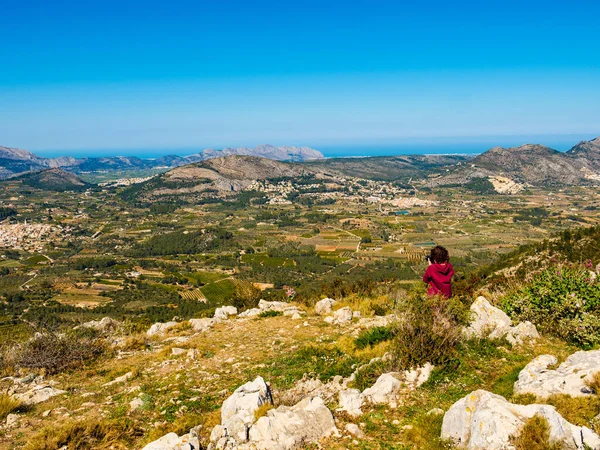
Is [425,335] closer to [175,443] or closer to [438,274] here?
[438,274]

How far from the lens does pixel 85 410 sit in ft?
27.8

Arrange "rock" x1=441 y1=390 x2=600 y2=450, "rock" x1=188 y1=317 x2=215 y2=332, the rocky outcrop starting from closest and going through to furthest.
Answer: "rock" x1=441 y1=390 x2=600 y2=450 → the rocky outcrop → "rock" x1=188 y1=317 x2=215 y2=332

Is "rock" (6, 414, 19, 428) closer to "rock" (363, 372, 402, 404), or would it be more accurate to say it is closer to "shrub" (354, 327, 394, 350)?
"rock" (363, 372, 402, 404)

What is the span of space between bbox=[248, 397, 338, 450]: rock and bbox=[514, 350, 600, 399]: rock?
12.3 feet

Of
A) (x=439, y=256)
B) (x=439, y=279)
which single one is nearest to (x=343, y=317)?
(x=439, y=279)

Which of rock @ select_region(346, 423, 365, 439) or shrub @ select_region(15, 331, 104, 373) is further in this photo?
shrub @ select_region(15, 331, 104, 373)

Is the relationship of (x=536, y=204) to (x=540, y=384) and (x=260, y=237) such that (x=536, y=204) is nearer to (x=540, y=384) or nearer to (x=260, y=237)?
(x=260, y=237)

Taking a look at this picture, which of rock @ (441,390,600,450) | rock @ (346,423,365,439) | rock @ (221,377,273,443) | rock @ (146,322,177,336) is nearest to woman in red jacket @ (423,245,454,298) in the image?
rock @ (441,390,600,450)

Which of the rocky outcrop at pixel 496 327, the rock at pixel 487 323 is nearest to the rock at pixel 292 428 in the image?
the rocky outcrop at pixel 496 327

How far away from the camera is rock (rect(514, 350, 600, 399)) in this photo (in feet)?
21.0

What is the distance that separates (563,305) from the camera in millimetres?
9867

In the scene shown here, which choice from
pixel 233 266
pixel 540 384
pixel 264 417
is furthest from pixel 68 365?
pixel 233 266

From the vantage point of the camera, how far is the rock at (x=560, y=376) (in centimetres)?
640

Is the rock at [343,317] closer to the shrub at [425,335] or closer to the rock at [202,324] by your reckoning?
the shrub at [425,335]
